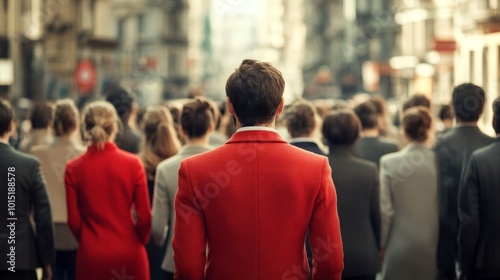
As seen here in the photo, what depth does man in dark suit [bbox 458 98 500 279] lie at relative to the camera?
8297mm

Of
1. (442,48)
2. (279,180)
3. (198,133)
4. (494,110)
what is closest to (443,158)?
(494,110)

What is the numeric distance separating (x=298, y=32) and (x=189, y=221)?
488 feet

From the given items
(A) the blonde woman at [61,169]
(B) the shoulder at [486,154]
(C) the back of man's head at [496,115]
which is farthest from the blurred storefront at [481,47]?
(B) the shoulder at [486,154]

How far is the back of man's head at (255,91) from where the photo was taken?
17.3ft

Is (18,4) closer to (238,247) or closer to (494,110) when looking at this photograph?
(494,110)

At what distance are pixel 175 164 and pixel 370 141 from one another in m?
3.42

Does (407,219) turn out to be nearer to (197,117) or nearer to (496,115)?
(496,115)

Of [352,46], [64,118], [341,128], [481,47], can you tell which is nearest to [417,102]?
[341,128]

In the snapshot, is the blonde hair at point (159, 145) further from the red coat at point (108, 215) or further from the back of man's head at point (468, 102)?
the back of man's head at point (468, 102)

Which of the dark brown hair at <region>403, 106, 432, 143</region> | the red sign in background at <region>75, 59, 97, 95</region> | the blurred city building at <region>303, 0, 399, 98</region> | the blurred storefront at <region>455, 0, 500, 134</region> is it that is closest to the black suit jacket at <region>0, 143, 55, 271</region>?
the dark brown hair at <region>403, 106, 432, 143</region>

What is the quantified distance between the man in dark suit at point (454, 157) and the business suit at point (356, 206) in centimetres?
121

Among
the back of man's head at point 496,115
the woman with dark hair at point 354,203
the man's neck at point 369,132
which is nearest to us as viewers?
the back of man's head at point 496,115

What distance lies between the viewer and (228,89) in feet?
17.6

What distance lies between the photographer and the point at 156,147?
34.0 feet
